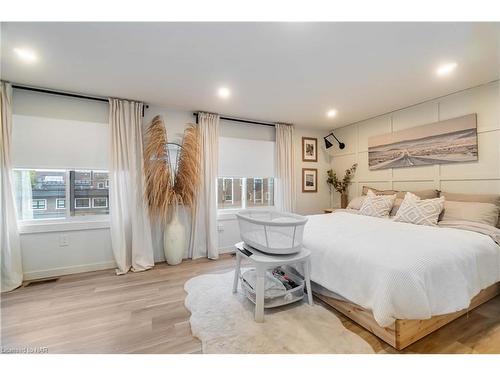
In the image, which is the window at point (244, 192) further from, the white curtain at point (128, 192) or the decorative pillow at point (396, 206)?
the decorative pillow at point (396, 206)

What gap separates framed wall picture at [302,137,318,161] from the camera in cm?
445

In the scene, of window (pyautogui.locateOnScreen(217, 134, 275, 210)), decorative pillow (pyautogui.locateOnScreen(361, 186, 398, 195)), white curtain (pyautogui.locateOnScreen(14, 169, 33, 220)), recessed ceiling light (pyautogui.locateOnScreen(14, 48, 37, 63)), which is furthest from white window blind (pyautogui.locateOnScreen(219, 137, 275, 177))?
white curtain (pyautogui.locateOnScreen(14, 169, 33, 220))

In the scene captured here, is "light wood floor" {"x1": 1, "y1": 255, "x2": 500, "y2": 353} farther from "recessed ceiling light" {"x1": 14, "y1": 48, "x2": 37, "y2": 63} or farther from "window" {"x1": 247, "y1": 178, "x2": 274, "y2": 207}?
"recessed ceiling light" {"x1": 14, "y1": 48, "x2": 37, "y2": 63}

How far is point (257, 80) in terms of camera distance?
243 centimetres

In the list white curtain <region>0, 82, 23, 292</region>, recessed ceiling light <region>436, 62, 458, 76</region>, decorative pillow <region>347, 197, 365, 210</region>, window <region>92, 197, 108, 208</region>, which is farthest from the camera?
decorative pillow <region>347, 197, 365, 210</region>

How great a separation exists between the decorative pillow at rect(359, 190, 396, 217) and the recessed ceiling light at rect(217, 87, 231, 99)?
8.34ft

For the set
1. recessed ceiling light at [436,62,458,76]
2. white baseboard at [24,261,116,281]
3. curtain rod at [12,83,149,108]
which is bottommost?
white baseboard at [24,261,116,281]

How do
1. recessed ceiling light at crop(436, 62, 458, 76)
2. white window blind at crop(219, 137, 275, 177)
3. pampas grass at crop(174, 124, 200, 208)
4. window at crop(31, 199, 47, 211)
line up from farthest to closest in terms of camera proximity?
1. white window blind at crop(219, 137, 275, 177)
2. pampas grass at crop(174, 124, 200, 208)
3. window at crop(31, 199, 47, 211)
4. recessed ceiling light at crop(436, 62, 458, 76)

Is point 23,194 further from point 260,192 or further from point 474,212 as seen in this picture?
point 474,212

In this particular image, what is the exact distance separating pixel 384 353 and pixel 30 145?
4.12m

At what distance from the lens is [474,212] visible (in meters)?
2.28

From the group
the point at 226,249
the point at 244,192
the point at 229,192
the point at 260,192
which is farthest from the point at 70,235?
the point at 260,192
